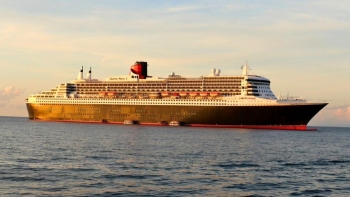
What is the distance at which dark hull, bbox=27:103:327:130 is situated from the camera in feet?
286

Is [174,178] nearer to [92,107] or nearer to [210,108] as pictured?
[210,108]

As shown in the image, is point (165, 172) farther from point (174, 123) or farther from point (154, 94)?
point (154, 94)

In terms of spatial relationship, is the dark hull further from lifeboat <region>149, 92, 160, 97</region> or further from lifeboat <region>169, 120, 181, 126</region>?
lifeboat <region>149, 92, 160, 97</region>

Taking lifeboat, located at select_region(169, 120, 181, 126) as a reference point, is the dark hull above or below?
above

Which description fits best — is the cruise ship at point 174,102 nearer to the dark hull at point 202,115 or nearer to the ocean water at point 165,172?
the dark hull at point 202,115

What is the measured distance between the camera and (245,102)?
295 ft

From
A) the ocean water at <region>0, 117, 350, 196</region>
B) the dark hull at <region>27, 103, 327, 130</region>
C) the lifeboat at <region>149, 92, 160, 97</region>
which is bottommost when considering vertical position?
the ocean water at <region>0, 117, 350, 196</region>

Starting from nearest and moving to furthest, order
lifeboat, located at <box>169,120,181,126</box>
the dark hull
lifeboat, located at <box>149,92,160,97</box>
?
the dark hull, lifeboat, located at <box>169,120,181,126</box>, lifeboat, located at <box>149,92,160,97</box>

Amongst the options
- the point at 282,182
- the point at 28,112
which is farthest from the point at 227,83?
the point at 282,182

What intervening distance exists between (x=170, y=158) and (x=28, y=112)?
9327cm

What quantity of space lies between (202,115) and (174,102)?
7748 millimetres

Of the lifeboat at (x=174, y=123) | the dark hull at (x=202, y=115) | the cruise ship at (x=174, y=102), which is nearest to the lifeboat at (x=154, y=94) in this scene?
the cruise ship at (x=174, y=102)

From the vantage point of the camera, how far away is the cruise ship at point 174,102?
289ft

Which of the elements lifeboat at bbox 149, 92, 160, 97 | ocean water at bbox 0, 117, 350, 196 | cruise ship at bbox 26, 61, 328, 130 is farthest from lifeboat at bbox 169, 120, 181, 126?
ocean water at bbox 0, 117, 350, 196
